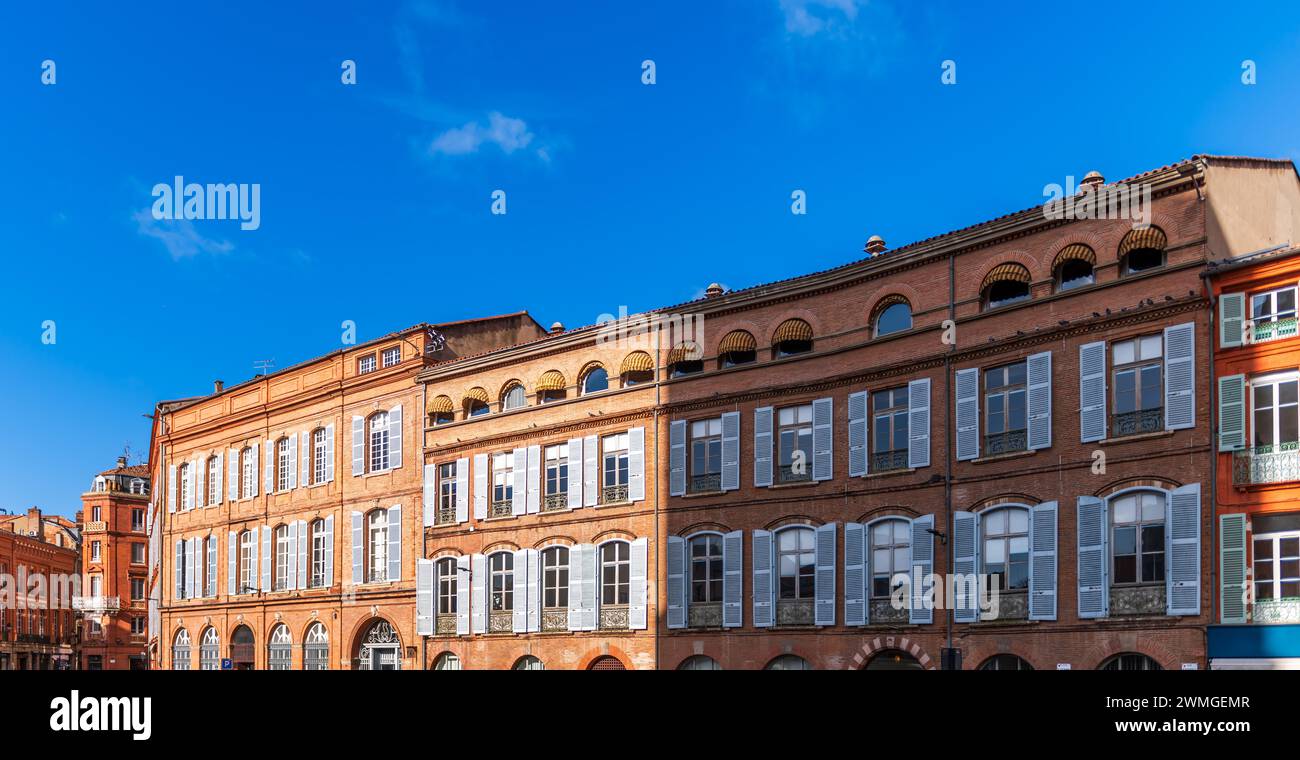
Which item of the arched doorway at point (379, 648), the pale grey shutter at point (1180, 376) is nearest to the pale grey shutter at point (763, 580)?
the pale grey shutter at point (1180, 376)

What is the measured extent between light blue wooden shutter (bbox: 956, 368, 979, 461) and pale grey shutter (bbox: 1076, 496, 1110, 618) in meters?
2.97

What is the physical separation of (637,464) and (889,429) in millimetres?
8211

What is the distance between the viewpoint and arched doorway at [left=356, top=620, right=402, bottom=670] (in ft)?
142

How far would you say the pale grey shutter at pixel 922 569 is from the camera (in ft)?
96.1

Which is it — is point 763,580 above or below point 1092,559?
below

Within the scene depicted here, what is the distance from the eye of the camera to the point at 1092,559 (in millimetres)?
26391

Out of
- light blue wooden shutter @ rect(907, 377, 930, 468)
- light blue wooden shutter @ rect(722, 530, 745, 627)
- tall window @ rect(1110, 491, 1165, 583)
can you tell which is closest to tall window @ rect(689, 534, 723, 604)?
light blue wooden shutter @ rect(722, 530, 745, 627)

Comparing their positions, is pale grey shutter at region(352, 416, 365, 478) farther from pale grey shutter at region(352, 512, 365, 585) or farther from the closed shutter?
the closed shutter

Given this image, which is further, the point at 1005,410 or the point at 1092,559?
the point at 1005,410

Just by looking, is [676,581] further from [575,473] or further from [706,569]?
[575,473]

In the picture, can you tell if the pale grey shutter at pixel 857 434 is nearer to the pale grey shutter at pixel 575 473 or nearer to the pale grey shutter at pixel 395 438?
the pale grey shutter at pixel 575 473

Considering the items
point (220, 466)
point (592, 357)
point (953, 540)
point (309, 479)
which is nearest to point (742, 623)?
point (953, 540)

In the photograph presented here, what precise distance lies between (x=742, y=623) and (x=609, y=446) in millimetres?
6952

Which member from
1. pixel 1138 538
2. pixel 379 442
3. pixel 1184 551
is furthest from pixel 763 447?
pixel 379 442
